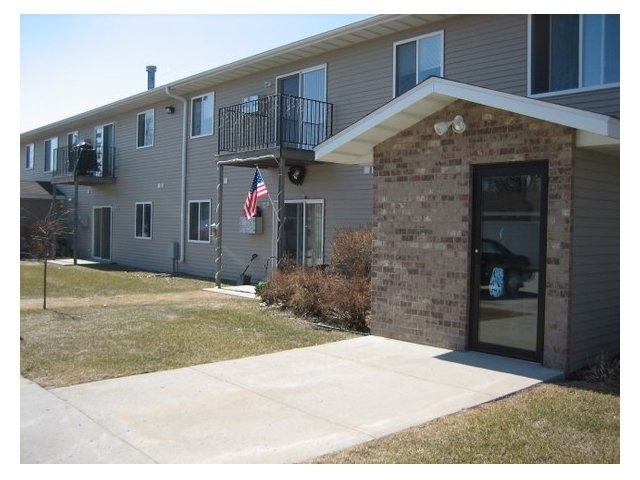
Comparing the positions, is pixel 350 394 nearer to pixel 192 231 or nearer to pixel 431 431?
pixel 431 431

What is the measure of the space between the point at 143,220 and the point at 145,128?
123 inches

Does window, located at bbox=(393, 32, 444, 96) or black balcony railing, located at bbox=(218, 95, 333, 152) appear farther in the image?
black balcony railing, located at bbox=(218, 95, 333, 152)

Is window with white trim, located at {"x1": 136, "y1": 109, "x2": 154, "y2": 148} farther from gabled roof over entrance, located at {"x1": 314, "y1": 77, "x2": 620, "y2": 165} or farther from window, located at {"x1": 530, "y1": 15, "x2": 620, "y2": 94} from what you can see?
window, located at {"x1": 530, "y1": 15, "x2": 620, "y2": 94}

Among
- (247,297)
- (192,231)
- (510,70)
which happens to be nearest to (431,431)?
(510,70)

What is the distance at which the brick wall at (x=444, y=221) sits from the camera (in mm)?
6465

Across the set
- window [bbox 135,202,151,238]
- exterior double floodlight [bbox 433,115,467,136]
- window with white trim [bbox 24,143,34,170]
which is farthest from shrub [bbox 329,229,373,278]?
window with white trim [bbox 24,143,34,170]

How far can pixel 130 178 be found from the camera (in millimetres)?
21312

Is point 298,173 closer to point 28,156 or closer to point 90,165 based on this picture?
point 90,165

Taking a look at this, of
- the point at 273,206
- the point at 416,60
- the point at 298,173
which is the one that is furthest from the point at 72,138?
the point at 416,60

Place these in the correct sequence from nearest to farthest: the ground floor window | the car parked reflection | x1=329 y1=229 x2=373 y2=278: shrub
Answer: the car parked reflection → x1=329 y1=229 x2=373 y2=278: shrub → the ground floor window

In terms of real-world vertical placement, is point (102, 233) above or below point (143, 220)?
below

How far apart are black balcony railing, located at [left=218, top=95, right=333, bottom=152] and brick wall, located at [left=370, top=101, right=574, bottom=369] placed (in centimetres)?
528

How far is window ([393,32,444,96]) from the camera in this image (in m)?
11.2

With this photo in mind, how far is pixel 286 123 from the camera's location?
44.7 ft
